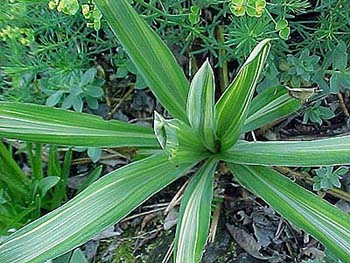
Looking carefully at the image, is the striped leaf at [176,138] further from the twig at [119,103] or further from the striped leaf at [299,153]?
the twig at [119,103]

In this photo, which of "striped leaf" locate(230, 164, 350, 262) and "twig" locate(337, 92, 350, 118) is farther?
"twig" locate(337, 92, 350, 118)

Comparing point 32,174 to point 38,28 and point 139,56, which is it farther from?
point 139,56

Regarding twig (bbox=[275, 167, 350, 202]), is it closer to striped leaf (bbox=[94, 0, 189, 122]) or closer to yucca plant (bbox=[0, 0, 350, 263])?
yucca plant (bbox=[0, 0, 350, 263])

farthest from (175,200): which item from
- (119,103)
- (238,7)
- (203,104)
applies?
(238,7)

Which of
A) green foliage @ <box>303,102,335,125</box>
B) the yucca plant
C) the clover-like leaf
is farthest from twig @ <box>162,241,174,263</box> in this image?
the clover-like leaf

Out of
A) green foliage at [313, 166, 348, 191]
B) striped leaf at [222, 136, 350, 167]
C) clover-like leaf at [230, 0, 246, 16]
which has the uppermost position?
clover-like leaf at [230, 0, 246, 16]

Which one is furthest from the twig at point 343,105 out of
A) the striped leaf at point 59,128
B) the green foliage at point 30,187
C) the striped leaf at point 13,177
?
the striped leaf at point 13,177
